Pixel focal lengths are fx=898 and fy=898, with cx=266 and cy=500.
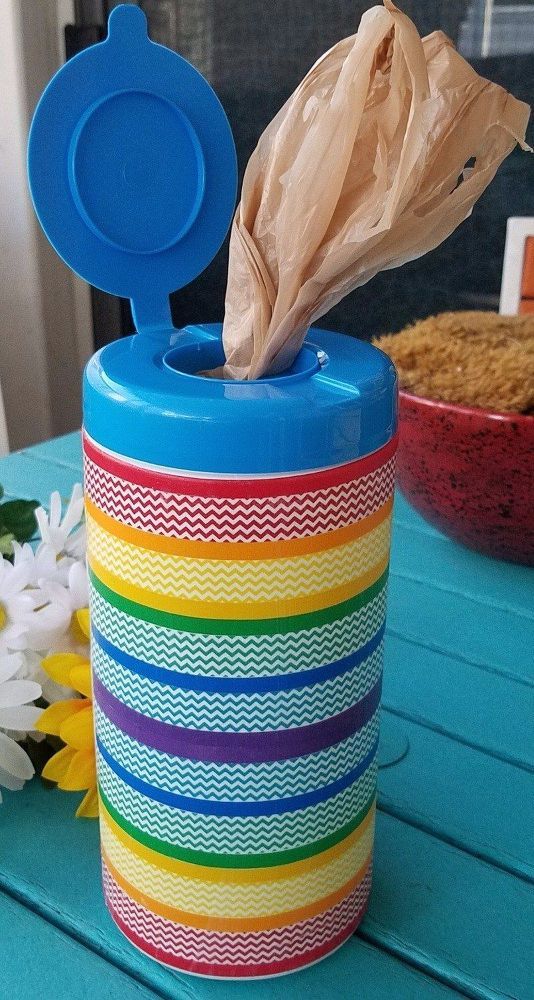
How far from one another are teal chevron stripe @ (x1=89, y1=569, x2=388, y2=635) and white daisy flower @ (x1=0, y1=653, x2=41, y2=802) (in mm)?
110

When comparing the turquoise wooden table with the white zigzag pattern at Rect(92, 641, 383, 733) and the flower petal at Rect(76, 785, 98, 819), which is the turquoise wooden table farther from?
the white zigzag pattern at Rect(92, 641, 383, 733)

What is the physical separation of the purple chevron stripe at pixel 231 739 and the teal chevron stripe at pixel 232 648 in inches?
0.9

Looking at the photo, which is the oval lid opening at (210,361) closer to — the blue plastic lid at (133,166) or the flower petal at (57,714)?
the blue plastic lid at (133,166)

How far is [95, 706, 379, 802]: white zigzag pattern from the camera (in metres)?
0.33

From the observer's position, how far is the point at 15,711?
0.42 meters

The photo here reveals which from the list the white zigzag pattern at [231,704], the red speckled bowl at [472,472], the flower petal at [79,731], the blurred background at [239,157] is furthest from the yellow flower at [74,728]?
the blurred background at [239,157]

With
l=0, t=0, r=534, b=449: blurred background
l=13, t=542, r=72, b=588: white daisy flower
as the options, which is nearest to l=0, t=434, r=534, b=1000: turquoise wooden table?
l=13, t=542, r=72, b=588: white daisy flower

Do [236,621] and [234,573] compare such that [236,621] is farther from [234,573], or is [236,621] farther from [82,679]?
[82,679]

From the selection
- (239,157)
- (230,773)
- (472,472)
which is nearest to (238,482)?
(230,773)

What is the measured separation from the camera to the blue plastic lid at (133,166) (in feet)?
1.09

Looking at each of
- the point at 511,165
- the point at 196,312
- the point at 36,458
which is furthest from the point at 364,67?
the point at 196,312

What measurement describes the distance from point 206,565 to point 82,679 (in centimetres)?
16

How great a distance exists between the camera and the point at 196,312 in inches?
56.4

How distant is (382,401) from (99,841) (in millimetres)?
252
